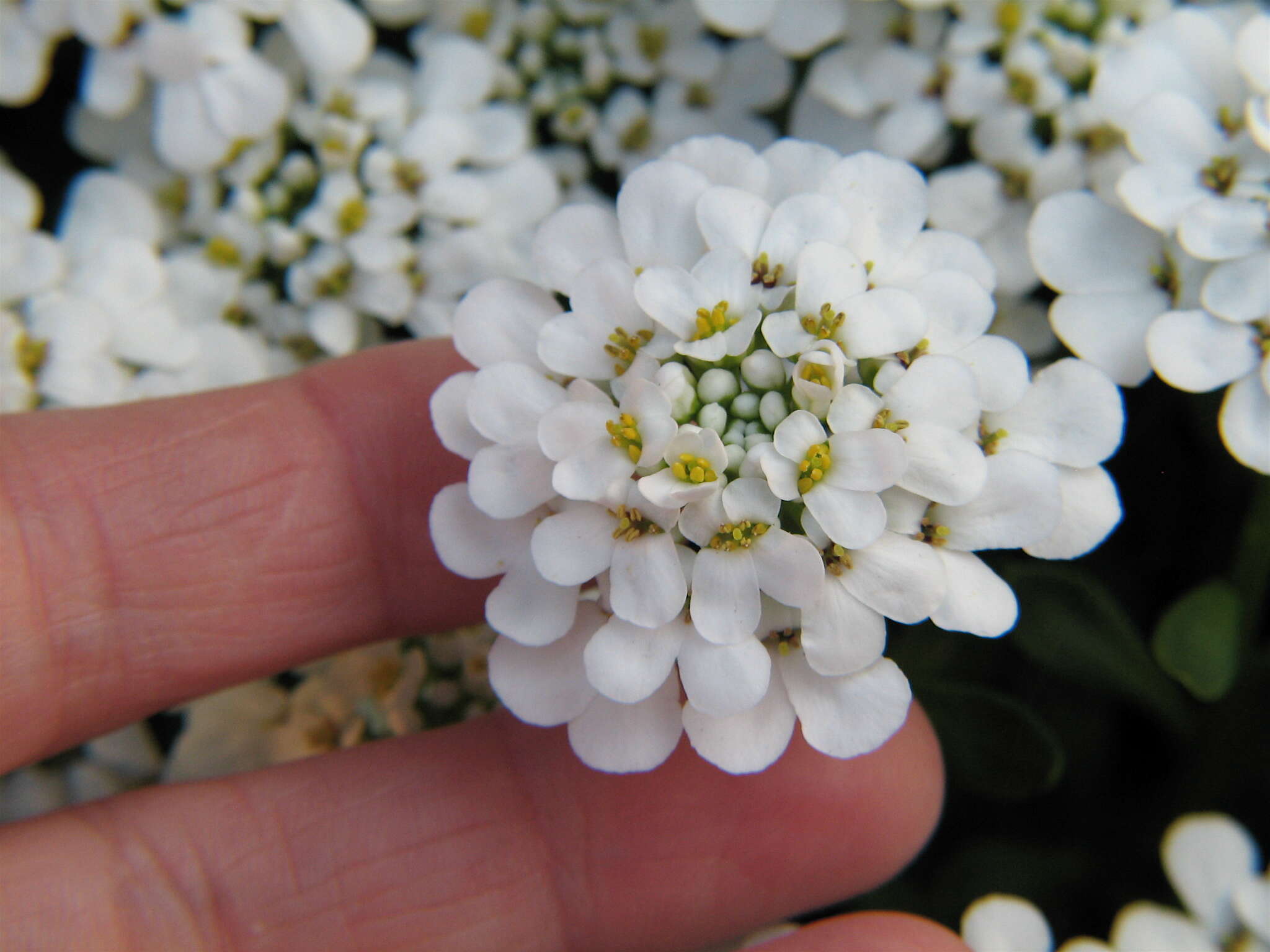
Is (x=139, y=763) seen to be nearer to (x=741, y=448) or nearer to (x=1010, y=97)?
(x=741, y=448)

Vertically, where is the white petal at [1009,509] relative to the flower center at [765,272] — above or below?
below

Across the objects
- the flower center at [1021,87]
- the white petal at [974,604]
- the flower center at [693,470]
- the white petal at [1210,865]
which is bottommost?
the white petal at [1210,865]

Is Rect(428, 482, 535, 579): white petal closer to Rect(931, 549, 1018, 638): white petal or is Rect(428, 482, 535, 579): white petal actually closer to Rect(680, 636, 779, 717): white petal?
Rect(680, 636, 779, 717): white petal

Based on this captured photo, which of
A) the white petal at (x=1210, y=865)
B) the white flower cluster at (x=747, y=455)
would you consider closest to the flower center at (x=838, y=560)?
the white flower cluster at (x=747, y=455)

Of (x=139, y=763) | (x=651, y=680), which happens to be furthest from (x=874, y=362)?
(x=139, y=763)

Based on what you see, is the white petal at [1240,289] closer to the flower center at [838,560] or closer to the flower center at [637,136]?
the flower center at [838,560]

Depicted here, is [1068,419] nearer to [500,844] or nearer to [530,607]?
[530,607]
